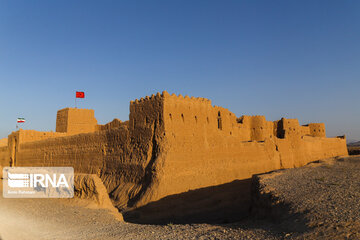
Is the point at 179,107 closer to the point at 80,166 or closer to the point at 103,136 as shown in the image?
the point at 103,136

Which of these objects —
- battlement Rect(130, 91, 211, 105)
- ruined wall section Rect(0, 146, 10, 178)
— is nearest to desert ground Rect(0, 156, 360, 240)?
battlement Rect(130, 91, 211, 105)

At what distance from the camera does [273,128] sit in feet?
106

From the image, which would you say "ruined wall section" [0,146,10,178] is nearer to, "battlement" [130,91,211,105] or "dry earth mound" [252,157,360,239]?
"battlement" [130,91,211,105]

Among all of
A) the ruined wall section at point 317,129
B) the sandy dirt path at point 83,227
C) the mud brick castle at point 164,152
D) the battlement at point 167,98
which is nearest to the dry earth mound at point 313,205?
the sandy dirt path at point 83,227

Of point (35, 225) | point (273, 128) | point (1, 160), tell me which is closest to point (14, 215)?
point (35, 225)

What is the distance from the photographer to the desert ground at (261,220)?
5918 millimetres

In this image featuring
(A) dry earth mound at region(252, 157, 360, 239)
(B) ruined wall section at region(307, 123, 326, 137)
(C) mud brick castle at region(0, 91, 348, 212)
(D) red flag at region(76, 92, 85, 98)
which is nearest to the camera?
(A) dry earth mound at region(252, 157, 360, 239)

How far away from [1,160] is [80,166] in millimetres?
16887
